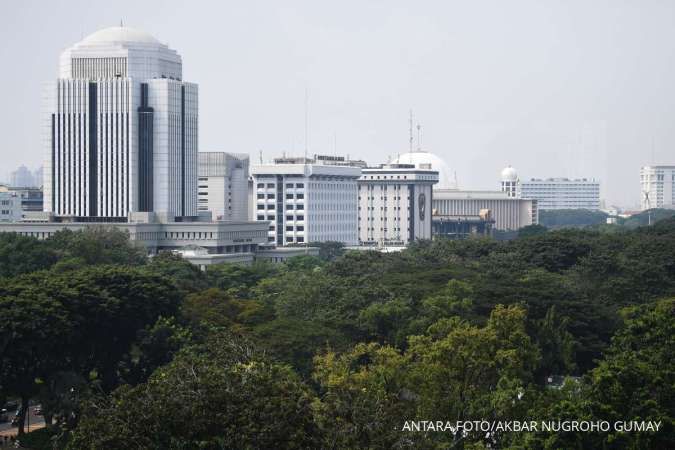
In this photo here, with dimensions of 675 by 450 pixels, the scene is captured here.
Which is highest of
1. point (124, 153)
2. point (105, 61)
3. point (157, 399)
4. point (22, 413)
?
point (105, 61)

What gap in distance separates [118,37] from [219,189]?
46155 millimetres

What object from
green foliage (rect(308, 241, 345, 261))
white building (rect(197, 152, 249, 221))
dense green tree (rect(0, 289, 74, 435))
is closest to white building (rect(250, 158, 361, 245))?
green foliage (rect(308, 241, 345, 261))

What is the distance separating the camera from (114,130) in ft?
388

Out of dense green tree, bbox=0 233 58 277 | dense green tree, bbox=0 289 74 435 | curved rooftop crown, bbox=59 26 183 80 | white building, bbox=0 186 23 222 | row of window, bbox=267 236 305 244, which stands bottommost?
dense green tree, bbox=0 289 74 435

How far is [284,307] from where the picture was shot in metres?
68.2

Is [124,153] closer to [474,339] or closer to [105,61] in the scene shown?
[105,61]

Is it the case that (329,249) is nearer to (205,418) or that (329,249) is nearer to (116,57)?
(116,57)

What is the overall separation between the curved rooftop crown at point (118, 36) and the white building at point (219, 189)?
4402 cm

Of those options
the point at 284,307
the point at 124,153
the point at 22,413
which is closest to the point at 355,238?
the point at 124,153

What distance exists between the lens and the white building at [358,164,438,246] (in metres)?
185

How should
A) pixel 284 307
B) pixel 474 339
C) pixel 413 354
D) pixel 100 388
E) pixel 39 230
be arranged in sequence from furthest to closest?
1. pixel 39 230
2. pixel 284 307
3. pixel 100 388
4. pixel 413 354
5. pixel 474 339

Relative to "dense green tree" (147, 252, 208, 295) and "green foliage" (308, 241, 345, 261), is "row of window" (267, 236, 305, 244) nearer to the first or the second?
"green foliage" (308, 241, 345, 261)

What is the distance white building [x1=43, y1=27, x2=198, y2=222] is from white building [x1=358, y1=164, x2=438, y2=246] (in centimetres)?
6613

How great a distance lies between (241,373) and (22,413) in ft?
63.1
